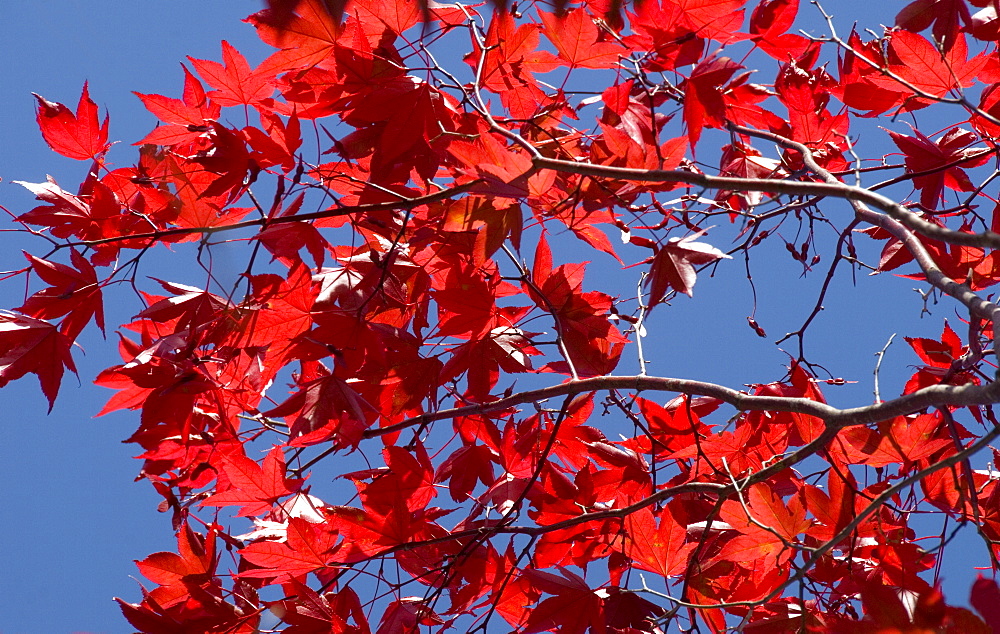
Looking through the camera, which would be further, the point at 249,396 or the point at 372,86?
the point at 249,396

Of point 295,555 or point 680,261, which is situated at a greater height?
point 680,261

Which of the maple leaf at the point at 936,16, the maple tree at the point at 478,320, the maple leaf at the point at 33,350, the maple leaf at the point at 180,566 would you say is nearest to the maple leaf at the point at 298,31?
the maple tree at the point at 478,320

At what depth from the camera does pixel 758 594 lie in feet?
2.79

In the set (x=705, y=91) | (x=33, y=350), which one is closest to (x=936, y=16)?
(x=705, y=91)

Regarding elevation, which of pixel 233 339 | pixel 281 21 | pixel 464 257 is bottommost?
pixel 233 339

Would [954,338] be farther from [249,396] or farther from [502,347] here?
[249,396]

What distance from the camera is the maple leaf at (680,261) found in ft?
2.22

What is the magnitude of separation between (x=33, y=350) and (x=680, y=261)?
2.29ft

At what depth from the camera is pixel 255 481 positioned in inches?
32.4

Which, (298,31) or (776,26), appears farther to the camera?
(776,26)

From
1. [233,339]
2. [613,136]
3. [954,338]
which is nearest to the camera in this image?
[613,136]

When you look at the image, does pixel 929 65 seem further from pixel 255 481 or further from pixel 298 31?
pixel 255 481

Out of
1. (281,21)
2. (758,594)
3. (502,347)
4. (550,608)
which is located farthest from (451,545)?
(281,21)

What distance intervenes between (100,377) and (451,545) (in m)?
0.46
